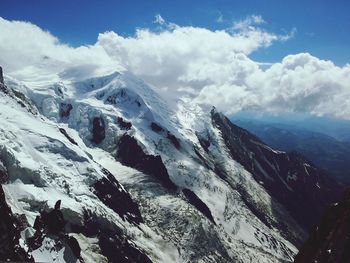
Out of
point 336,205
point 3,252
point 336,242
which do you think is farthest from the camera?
point 3,252

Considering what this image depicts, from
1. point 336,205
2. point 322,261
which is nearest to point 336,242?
point 322,261

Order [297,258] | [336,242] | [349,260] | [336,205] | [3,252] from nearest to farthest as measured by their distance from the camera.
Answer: [349,260]
[336,242]
[336,205]
[297,258]
[3,252]

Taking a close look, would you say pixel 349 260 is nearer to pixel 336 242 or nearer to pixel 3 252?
pixel 336 242

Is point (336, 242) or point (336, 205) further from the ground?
point (336, 205)

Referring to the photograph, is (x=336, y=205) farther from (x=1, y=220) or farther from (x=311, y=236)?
(x=1, y=220)

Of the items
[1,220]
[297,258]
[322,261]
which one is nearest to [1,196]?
[1,220]

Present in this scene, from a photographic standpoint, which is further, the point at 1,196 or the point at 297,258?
the point at 1,196

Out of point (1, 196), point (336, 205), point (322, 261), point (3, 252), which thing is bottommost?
point (3, 252)
